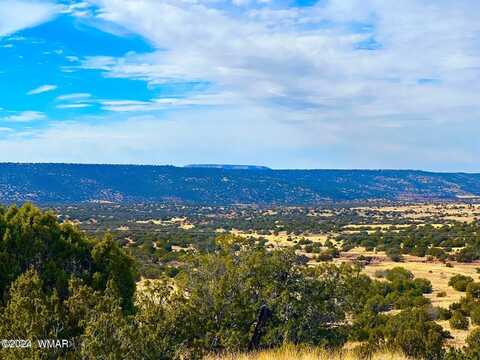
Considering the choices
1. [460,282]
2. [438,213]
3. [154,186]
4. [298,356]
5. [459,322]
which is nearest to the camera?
[298,356]

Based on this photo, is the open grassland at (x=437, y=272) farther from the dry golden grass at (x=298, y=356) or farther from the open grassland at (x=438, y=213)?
the open grassland at (x=438, y=213)

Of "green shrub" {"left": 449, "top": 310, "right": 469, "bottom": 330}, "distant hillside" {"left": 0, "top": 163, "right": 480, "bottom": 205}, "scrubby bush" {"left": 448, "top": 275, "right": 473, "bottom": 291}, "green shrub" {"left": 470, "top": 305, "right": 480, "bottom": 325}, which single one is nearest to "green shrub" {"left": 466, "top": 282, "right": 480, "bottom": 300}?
"scrubby bush" {"left": 448, "top": 275, "right": 473, "bottom": 291}

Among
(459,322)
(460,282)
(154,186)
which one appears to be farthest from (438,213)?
(154,186)

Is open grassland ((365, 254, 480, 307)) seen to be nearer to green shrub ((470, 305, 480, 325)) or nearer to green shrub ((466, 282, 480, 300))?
green shrub ((466, 282, 480, 300))

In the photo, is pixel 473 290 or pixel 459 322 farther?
pixel 473 290

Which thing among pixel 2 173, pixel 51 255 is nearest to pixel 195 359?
pixel 51 255

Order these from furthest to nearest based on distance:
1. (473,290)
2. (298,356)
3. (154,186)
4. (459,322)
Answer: (154,186) < (473,290) < (459,322) < (298,356)

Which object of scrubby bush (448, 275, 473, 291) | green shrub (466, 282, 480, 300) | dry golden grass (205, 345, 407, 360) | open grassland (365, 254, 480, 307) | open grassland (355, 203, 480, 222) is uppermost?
dry golden grass (205, 345, 407, 360)

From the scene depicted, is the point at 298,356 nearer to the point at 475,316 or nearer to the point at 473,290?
the point at 475,316

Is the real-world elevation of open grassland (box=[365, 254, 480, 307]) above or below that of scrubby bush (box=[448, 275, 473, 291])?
below

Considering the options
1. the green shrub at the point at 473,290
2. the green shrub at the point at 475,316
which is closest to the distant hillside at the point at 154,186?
the green shrub at the point at 473,290

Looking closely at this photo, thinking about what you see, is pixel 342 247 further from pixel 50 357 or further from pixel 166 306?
→ pixel 50 357

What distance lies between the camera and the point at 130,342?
7332mm

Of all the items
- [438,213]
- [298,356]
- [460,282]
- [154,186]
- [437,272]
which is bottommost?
[438,213]
